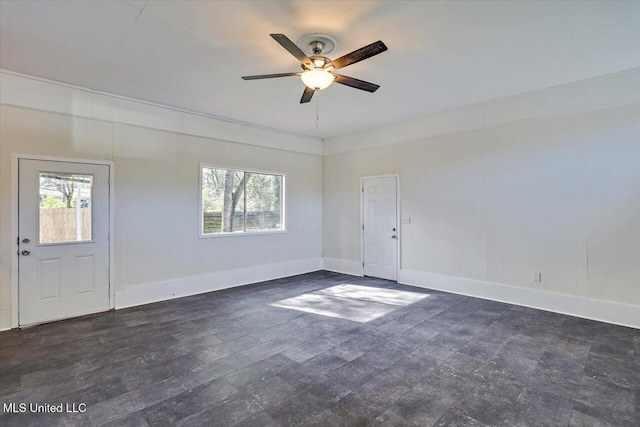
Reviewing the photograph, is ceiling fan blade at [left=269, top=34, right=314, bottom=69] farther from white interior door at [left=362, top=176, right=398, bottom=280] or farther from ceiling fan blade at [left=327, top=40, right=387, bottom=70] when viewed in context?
white interior door at [left=362, top=176, right=398, bottom=280]

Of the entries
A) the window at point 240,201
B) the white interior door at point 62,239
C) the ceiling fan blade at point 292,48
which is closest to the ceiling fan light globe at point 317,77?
the ceiling fan blade at point 292,48

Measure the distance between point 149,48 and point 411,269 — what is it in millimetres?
5146

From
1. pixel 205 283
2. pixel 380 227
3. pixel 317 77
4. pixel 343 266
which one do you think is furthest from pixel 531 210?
pixel 205 283

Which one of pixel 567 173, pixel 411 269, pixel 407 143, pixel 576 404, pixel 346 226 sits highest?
pixel 407 143

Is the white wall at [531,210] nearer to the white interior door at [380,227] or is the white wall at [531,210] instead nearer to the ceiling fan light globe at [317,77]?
the white interior door at [380,227]

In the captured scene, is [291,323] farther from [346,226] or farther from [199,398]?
[346,226]

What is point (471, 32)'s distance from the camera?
2.93 meters

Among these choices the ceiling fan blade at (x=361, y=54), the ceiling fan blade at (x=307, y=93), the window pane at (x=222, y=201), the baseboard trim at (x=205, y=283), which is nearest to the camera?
the ceiling fan blade at (x=361, y=54)

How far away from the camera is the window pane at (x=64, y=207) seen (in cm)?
402

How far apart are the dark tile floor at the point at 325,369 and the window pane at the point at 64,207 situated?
1128 mm

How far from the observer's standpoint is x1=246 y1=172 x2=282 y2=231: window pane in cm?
621

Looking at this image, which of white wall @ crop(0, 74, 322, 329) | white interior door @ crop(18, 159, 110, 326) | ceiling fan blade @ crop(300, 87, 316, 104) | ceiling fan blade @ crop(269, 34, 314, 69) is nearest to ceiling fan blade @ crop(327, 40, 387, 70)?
ceiling fan blade @ crop(269, 34, 314, 69)

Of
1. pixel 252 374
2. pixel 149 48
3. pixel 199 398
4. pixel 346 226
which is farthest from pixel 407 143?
pixel 199 398

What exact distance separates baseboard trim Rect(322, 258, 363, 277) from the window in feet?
4.69
